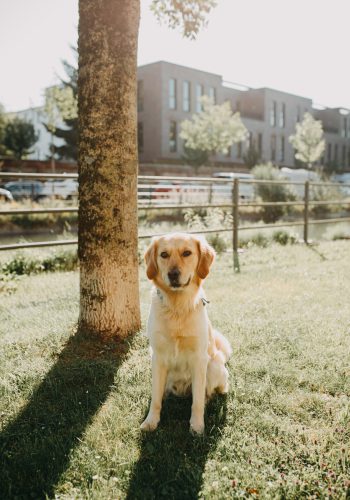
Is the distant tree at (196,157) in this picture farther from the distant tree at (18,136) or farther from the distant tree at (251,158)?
the distant tree at (18,136)

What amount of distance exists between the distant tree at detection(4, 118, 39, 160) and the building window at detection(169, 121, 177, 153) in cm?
1331

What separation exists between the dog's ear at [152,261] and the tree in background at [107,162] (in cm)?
95

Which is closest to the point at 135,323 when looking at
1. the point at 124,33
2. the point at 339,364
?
the point at 339,364

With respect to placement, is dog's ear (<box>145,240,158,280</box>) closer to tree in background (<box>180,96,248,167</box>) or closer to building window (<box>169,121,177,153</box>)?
tree in background (<box>180,96,248,167</box>)

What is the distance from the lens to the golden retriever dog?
2633mm

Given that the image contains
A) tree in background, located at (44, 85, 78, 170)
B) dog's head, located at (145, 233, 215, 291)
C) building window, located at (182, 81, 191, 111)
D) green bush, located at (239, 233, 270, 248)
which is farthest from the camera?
building window, located at (182, 81, 191, 111)

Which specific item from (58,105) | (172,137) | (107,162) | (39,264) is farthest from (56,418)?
(172,137)

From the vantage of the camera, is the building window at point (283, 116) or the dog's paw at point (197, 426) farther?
the building window at point (283, 116)

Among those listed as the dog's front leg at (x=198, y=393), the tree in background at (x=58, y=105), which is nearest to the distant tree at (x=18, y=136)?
the tree in background at (x=58, y=105)

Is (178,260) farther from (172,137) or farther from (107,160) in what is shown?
(172,137)

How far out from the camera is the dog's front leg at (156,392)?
2594mm

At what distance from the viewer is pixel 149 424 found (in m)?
2.57

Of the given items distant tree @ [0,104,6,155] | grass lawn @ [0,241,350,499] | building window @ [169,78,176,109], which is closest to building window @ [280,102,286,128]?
building window @ [169,78,176,109]

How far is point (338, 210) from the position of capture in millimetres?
22656
